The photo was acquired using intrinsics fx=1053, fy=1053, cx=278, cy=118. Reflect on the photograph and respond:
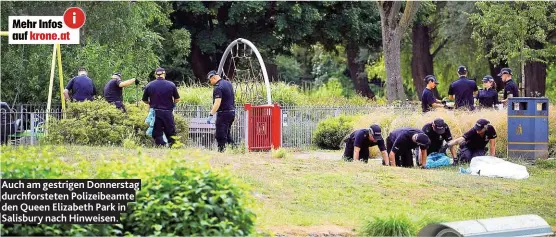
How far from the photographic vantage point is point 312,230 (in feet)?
39.2

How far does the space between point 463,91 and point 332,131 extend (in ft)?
11.7

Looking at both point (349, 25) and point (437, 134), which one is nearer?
point (437, 134)

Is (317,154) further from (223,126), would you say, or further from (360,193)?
(360,193)

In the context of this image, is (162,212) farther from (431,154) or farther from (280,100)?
(280,100)

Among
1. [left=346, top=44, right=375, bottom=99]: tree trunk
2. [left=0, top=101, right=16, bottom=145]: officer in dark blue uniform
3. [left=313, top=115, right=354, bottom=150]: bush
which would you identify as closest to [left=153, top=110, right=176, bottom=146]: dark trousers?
[left=0, top=101, right=16, bottom=145]: officer in dark blue uniform

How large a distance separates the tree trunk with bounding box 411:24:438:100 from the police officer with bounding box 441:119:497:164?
35.5m

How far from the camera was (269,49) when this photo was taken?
47094 mm

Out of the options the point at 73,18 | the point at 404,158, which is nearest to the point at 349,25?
the point at 404,158

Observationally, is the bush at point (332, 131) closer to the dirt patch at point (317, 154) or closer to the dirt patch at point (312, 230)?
the dirt patch at point (317, 154)

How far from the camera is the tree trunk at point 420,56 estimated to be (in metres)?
55.1

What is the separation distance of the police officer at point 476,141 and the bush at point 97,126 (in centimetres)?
578

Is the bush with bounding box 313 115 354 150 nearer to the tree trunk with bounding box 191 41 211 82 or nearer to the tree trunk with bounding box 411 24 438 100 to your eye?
the tree trunk with bounding box 191 41 211 82

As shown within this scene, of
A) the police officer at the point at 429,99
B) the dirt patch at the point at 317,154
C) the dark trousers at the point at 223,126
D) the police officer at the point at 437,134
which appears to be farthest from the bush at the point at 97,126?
the police officer at the point at 429,99

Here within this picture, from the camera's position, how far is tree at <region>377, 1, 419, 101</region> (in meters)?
34.5
